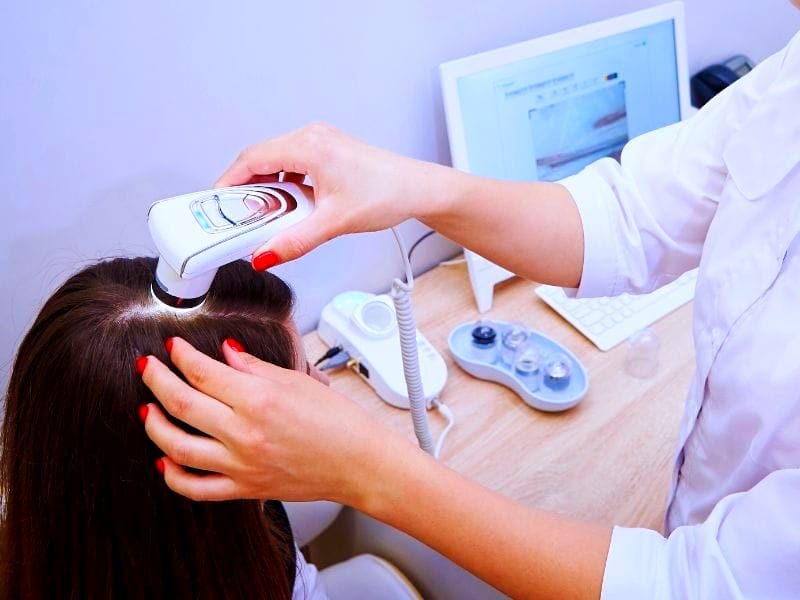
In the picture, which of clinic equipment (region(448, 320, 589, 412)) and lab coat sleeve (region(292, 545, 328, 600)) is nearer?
lab coat sleeve (region(292, 545, 328, 600))

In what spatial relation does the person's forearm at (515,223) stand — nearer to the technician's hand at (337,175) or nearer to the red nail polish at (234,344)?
the technician's hand at (337,175)

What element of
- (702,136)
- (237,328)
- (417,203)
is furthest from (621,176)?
(237,328)

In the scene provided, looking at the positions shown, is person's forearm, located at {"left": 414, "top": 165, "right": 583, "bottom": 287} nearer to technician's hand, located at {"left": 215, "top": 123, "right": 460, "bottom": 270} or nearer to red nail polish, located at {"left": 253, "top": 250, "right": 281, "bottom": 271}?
technician's hand, located at {"left": 215, "top": 123, "right": 460, "bottom": 270}

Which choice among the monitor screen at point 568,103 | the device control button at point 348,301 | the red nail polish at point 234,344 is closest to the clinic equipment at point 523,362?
the device control button at point 348,301

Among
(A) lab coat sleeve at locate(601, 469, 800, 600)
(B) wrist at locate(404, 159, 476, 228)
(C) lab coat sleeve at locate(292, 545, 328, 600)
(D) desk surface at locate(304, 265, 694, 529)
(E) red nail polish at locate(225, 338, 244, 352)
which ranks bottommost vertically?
(C) lab coat sleeve at locate(292, 545, 328, 600)

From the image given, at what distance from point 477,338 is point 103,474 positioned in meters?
0.61

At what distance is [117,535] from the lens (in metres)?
0.61

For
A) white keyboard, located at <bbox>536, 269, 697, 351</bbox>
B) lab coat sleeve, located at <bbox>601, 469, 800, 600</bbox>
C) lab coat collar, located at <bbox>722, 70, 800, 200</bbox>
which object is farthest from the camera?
white keyboard, located at <bbox>536, 269, 697, 351</bbox>

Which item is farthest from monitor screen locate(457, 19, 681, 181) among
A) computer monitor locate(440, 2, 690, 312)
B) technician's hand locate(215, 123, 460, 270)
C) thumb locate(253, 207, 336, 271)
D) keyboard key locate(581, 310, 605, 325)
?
thumb locate(253, 207, 336, 271)

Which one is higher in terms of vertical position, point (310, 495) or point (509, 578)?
point (310, 495)

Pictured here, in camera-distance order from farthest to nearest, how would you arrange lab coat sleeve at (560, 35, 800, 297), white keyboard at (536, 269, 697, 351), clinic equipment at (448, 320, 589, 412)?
1. white keyboard at (536, 269, 697, 351)
2. clinic equipment at (448, 320, 589, 412)
3. lab coat sleeve at (560, 35, 800, 297)

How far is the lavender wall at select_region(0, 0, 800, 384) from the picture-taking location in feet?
2.29

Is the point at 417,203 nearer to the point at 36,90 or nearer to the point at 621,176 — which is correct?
the point at 621,176

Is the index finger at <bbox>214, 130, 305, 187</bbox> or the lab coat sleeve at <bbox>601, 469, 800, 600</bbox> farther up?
the index finger at <bbox>214, 130, 305, 187</bbox>
